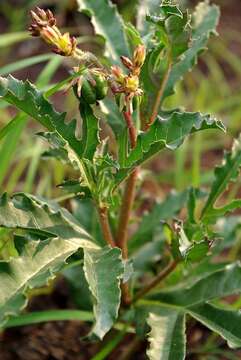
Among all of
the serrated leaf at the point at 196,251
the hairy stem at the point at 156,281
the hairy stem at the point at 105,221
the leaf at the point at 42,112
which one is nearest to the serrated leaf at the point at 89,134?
the leaf at the point at 42,112

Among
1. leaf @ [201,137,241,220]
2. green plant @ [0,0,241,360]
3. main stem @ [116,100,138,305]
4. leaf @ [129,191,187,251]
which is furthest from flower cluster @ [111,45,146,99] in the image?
leaf @ [129,191,187,251]

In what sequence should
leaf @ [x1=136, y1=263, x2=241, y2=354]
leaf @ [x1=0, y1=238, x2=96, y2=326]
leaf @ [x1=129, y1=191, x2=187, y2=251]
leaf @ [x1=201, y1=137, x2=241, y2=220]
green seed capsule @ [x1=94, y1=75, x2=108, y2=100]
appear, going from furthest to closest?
1. leaf @ [x1=129, y1=191, x2=187, y2=251]
2. leaf @ [x1=201, y1=137, x2=241, y2=220]
3. leaf @ [x1=136, y1=263, x2=241, y2=354]
4. green seed capsule @ [x1=94, y1=75, x2=108, y2=100]
5. leaf @ [x1=0, y1=238, x2=96, y2=326]

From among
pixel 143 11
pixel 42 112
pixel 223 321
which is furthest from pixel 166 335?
pixel 143 11

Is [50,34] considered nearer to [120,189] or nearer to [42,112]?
[42,112]

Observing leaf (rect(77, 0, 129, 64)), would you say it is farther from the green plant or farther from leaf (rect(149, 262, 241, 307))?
leaf (rect(149, 262, 241, 307))

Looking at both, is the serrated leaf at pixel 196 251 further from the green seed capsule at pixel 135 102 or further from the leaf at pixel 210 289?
the green seed capsule at pixel 135 102

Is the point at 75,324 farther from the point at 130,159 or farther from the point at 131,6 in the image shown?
the point at 131,6
